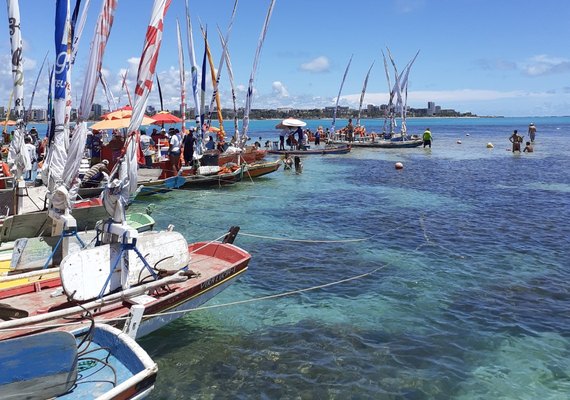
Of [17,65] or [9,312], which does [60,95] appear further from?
[9,312]

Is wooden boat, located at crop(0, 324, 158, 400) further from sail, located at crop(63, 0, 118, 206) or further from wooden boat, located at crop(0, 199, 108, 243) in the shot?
wooden boat, located at crop(0, 199, 108, 243)

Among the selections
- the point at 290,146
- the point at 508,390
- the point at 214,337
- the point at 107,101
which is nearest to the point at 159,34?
the point at 214,337

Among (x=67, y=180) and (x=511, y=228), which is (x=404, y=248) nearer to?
(x=511, y=228)

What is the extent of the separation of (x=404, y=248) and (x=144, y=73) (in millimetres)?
10874

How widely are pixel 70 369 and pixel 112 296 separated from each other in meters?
2.03

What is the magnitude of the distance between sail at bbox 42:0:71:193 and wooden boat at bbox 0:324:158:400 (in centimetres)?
483

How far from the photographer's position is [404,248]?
642 inches

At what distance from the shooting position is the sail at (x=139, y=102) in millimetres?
8281

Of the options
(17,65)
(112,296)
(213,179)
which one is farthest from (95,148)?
(112,296)

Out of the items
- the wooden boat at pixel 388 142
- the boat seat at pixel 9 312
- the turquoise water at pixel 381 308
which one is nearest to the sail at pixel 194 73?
the turquoise water at pixel 381 308

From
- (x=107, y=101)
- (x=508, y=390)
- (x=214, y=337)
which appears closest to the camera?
(x=508, y=390)

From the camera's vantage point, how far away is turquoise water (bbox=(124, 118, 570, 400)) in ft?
27.7

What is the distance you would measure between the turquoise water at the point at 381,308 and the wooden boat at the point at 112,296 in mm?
1058

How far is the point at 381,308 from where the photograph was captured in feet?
37.4
